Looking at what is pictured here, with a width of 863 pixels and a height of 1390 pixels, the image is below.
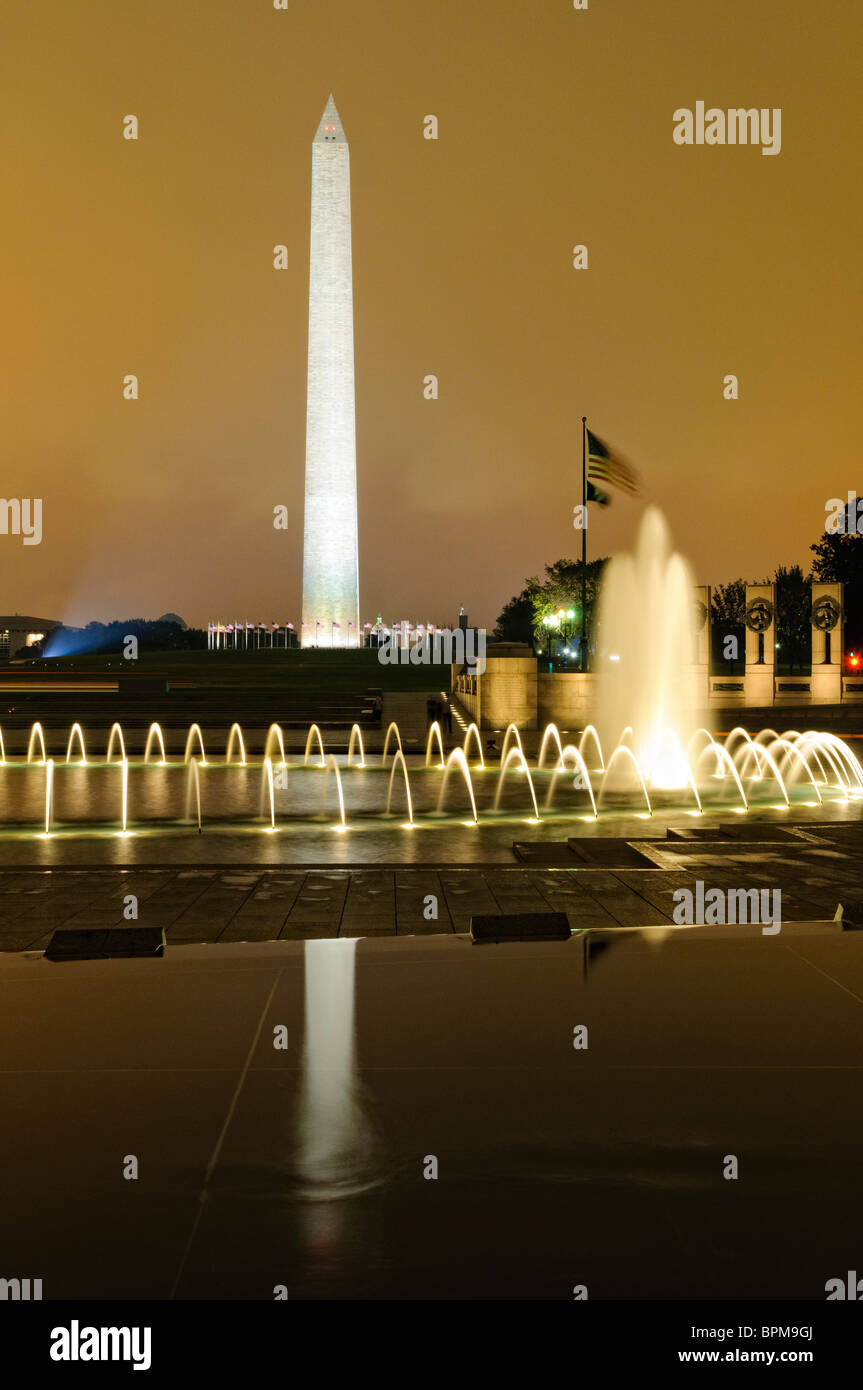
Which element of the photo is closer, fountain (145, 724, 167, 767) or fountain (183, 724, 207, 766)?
fountain (145, 724, 167, 767)

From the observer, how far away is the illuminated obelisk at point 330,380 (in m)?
55.3

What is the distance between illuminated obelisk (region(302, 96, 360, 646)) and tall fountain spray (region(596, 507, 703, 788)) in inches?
1348

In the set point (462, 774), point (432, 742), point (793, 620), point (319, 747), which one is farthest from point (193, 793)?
point (793, 620)

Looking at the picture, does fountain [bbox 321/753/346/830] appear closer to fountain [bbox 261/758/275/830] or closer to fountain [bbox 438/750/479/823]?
fountain [bbox 261/758/275/830]

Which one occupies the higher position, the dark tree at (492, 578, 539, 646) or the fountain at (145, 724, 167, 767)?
the dark tree at (492, 578, 539, 646)

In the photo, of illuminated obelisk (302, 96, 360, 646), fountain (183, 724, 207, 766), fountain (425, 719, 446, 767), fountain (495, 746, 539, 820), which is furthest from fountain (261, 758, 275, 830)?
illuminated obelisk (302, 96, 360, 646)

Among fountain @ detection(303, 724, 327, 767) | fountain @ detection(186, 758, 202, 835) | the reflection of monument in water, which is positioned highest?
fountain @ detection(303, 724, 327, 767)

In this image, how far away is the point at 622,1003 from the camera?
579 centimetres

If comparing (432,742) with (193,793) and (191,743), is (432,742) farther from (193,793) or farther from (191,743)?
(193,793)

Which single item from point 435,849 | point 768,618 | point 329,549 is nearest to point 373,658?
point 329,549

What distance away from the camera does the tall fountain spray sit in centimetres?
2444

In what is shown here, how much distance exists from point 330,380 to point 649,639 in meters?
35.8

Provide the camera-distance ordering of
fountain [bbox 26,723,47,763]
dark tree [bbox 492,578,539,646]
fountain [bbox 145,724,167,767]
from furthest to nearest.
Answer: dark tree [bbox 492,578,539,646]
fountain [bbox 26,723,47,763]
fountain [bbox 145,724,167,767]
